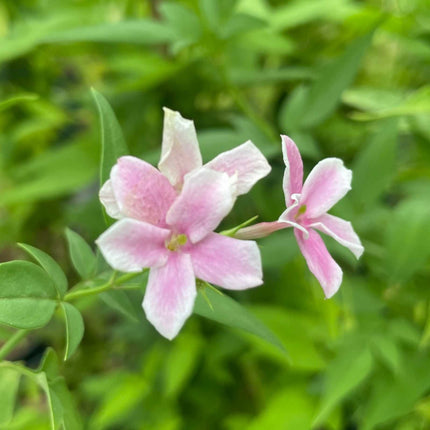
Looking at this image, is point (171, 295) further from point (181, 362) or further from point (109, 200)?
point (181, 362)

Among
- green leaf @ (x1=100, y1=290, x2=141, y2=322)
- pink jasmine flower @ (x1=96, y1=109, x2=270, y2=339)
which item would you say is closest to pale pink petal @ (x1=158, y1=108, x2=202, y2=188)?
pink jasmine flower @ (x1=96, y1=109, x2=270, y2=339)

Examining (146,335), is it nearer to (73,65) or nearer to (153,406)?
(153,406)

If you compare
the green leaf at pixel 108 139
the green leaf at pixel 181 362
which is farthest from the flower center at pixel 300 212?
the green leaf at pixel 181 362

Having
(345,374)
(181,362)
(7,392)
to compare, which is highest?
(7,392)

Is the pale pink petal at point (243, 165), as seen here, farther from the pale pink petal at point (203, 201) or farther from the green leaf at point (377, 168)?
the green leaf at point (377, 168)

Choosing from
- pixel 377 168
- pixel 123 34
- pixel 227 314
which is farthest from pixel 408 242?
pixel 123 34

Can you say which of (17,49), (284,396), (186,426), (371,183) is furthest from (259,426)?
(17,49)
